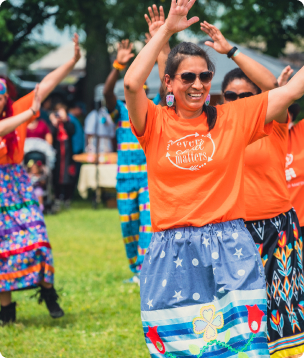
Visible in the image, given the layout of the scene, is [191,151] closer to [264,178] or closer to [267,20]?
[264,178]

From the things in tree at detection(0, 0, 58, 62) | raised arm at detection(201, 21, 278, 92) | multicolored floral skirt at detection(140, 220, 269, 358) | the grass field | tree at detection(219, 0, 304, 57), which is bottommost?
the grass field

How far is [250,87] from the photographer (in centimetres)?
366

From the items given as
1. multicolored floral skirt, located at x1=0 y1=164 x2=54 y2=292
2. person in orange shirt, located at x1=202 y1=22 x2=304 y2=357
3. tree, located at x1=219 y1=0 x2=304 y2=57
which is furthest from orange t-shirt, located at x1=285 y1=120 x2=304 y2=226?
tree, located at x1=219 y1=0 x2=304 y2=57

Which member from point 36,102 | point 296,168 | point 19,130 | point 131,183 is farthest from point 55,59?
point 296,168

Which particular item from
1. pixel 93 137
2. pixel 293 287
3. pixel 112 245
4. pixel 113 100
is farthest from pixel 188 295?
pixel 93 137

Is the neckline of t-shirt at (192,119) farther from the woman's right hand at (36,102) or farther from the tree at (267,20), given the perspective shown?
the tree at (267,20)

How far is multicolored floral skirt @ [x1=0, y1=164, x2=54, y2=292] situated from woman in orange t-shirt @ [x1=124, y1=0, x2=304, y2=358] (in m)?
2.29

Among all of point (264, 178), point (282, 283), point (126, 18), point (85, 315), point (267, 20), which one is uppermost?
point (126, 18)

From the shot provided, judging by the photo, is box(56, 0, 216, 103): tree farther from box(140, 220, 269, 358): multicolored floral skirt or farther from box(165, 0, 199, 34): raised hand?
box(140, 220, 269, 358): multicolored floral skirt

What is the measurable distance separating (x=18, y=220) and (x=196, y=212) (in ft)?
8.51

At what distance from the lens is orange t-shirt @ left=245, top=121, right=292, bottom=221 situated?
344cm

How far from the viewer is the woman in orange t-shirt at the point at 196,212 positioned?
8.48ft

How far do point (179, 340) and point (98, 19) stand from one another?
520 inches

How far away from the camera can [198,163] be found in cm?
266
